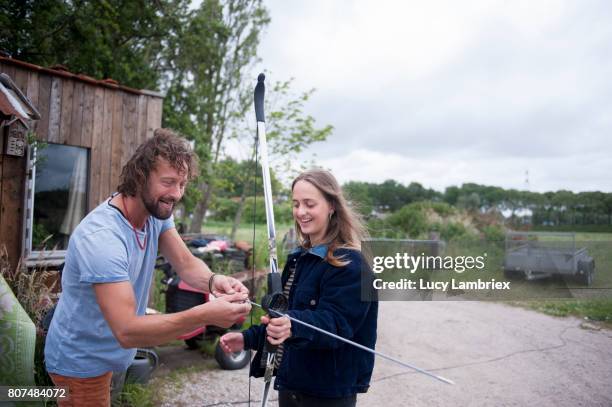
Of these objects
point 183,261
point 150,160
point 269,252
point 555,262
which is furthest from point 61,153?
point 555,262

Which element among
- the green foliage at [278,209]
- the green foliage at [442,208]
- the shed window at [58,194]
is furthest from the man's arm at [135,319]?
the green foliage at [442,208]

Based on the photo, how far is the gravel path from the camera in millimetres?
4074

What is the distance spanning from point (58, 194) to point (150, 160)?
361 cm

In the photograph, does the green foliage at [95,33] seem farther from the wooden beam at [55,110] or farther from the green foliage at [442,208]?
the green foliage at [442,208]

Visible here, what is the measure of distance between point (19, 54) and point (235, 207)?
318 inches

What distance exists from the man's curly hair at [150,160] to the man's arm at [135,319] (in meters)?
0.48

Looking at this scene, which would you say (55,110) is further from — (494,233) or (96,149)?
(494,233)

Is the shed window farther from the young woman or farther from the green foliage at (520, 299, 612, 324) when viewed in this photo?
the green foliage at (520, 299, 612, 324)

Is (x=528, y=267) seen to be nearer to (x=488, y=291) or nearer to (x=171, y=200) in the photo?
(x=488, y=291)

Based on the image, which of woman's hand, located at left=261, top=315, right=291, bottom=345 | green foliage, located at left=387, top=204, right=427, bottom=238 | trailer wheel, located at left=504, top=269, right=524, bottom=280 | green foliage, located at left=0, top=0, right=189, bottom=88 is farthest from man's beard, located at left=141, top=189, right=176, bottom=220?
green foliage, located at left=387, top=204, right=427, bottom=238

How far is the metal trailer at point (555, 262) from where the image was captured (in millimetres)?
3985

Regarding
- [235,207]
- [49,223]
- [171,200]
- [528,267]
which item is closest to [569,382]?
[528,267]

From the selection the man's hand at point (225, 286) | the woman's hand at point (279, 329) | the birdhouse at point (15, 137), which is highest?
the birdhouse at point (15, 137)

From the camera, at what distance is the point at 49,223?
4910mm
